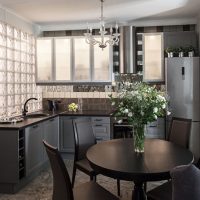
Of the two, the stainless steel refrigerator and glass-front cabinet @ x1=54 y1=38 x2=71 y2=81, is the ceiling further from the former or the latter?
the stainless steel refrigerator

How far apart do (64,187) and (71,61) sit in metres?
3.29

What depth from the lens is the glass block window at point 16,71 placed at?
4031mm

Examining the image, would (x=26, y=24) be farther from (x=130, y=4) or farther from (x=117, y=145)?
(x=117, y=145)

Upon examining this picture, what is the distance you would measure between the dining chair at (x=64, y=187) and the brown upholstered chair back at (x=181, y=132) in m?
1.23

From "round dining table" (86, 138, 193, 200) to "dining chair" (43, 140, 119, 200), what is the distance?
24 cm

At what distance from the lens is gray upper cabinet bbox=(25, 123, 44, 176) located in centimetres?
354

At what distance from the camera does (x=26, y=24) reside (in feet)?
15.8

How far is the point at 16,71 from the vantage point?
174 inches

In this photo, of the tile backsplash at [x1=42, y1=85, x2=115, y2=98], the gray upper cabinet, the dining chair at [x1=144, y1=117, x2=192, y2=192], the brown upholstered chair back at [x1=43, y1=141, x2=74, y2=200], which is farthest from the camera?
the tile backsplash at [x1=42, y1=85, x2=115, y2=98]

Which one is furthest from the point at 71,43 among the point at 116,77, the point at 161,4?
the point at 161,4

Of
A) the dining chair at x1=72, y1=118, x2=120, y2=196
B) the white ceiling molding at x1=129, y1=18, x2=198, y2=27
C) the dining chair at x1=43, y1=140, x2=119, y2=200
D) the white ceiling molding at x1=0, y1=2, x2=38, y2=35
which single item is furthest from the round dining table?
the white ceiling molding at x1=129, y1=18, x2=198, y2=27

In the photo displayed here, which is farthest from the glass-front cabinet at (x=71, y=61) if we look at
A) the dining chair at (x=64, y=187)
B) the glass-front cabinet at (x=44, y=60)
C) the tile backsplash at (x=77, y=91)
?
the dining chair at (x=64, y=187)

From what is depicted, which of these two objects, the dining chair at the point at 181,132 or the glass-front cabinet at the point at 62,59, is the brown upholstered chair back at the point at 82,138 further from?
the glass-front cabinet at the point at 62,59

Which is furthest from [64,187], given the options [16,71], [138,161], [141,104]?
[16,71]
